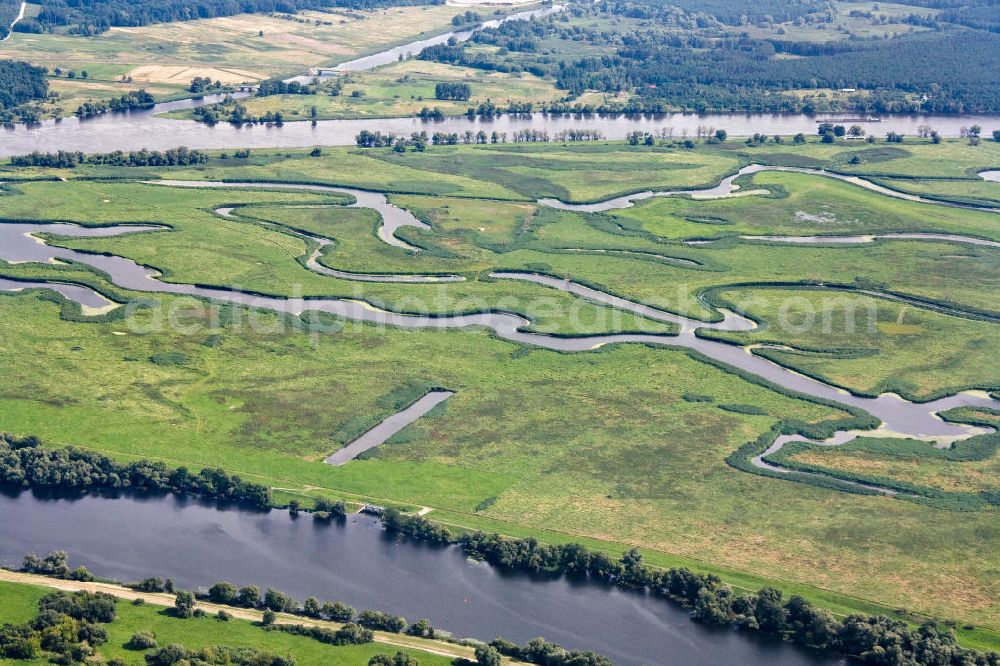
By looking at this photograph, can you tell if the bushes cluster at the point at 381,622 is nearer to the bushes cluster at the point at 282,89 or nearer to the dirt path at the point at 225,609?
the dirt path at the point at 225,609

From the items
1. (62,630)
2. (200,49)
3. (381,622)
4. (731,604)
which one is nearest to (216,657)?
(62,630)

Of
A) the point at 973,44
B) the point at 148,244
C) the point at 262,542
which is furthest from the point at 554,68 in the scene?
the point at 262,542

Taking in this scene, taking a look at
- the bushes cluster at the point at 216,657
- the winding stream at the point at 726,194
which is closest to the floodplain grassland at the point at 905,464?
the bushes cluster at the point at 216,657

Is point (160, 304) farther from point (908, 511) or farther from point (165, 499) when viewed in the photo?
point (908, 511)

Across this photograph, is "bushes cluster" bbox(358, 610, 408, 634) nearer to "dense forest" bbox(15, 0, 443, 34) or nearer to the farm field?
the farm field

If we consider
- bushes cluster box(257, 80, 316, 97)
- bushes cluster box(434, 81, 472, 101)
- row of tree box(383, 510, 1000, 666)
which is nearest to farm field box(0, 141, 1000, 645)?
row of tree box(383, 510, 1000, 666)

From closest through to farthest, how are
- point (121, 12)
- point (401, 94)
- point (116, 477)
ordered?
point (116, 477) → point (401, 94) → point (121, 12)

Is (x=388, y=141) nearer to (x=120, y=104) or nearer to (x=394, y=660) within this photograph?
(x=120, y=104)
